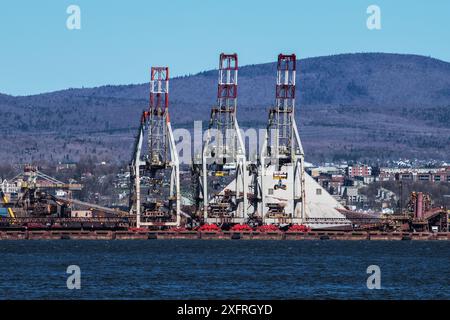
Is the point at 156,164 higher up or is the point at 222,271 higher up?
the point at 156,164

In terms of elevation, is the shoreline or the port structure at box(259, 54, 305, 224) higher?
the port structure at box(259, 54, 305, 224)

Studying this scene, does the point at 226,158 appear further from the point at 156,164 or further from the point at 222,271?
the point at 222,271

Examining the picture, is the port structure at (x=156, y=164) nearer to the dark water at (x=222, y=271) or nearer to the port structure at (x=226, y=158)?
the port structure at (x=226, y=158)

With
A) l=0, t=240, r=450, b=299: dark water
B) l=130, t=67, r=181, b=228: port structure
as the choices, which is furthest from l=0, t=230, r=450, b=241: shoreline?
l=0, t=240, r=450, b=299: dark water

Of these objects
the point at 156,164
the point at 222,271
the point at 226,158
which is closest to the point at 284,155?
the point at 226,158

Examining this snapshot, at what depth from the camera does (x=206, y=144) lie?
135 meters

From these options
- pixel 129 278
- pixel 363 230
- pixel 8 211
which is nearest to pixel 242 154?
pixel 363 230

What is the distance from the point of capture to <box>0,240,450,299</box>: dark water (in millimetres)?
53375

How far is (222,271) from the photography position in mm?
70125

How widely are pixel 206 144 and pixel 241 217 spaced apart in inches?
353

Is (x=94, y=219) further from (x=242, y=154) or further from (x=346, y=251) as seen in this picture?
(x=346, y=251)

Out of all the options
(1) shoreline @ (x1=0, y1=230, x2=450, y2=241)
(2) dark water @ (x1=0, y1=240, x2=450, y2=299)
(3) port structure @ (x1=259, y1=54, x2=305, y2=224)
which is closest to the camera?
(2) dark water @ (x1=0, y1=240, x2=450, y2=299)

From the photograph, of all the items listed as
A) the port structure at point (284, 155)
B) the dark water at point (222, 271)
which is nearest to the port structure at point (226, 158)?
the port structure at point (284, 155)

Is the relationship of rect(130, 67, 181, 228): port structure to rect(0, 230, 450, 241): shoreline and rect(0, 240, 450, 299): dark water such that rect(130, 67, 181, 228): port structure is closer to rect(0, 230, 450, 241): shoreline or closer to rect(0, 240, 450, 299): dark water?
rect(0, 230, 450, 241): shoreline
